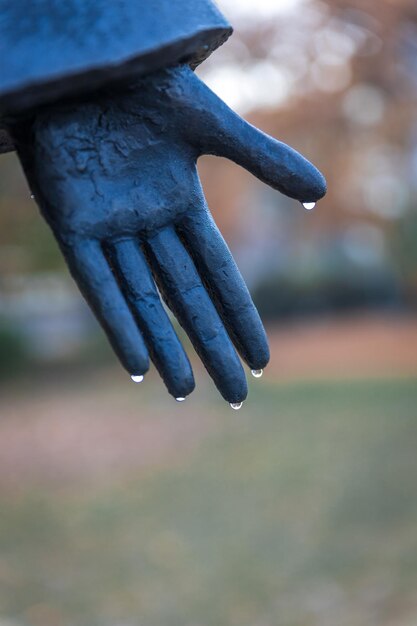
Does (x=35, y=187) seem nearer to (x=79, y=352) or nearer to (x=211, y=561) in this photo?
(x=211, y=561)

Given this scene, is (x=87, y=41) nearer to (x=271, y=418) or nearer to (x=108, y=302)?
(x=108, y=302)

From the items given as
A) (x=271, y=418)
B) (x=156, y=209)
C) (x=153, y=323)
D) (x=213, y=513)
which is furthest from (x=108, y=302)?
(x=271, y=418)

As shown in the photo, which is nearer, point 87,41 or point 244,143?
point 87,41

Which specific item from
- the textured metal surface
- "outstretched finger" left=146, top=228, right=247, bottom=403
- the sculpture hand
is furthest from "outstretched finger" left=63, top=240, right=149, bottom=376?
the textured metal surface

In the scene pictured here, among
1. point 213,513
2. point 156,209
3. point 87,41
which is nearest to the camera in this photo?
point 87,41

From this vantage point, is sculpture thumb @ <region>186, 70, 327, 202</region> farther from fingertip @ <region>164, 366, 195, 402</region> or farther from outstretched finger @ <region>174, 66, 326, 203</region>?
fingertip @ <region>164, 366, 195, 402</region>

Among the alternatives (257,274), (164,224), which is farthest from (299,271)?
(164,224)
